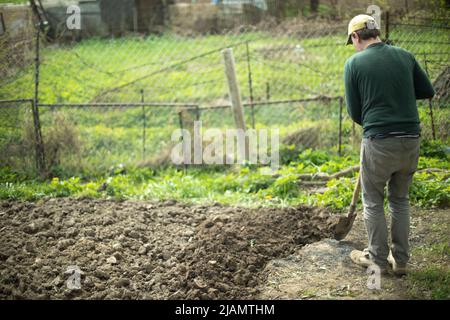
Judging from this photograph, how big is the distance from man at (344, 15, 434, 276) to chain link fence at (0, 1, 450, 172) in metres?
3.07

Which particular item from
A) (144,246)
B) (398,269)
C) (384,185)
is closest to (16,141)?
(144,246)

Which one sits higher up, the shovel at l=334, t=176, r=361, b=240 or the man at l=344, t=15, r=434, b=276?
the man at l=344, t=15, r=434, b=276

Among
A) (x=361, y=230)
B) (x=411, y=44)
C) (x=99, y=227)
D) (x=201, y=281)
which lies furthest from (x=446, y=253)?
(x=411, y=44)

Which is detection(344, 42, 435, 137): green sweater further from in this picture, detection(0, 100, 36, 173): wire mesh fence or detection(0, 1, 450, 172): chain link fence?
detection(0, 100, 36, 173): wire mesh fence

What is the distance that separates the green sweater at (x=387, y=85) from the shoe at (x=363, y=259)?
43.2 inches

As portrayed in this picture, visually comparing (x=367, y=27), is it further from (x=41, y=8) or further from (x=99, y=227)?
(x=41, y=8)

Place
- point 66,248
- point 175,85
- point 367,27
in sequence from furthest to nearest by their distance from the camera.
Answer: point 175,85 → point 66,248 → point 367,27

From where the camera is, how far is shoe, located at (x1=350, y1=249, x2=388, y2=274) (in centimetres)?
453

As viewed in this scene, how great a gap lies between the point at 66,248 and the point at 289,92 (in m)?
5.72

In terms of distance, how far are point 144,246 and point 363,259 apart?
2046 mm

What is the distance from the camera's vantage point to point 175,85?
10625 millimetres

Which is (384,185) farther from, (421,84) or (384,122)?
(421,84)

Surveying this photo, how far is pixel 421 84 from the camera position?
4.34 m

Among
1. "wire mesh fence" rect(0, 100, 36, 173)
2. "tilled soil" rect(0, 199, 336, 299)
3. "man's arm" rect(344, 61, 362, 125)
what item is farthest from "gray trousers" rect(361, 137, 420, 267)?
"wire mesh fence" rect(0, 100, 36, 173)
